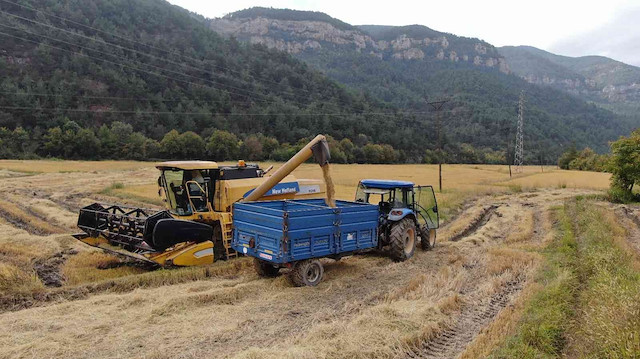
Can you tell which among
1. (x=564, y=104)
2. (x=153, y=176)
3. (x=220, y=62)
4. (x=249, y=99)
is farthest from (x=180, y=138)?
(x=564, y=104)

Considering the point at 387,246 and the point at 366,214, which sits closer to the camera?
the point at 366,214

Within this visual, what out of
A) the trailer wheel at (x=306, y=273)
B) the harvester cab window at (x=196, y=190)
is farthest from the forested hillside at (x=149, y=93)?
the trailer wheel at (x=306, y=273)

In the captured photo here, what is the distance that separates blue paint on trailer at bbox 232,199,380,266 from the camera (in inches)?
324

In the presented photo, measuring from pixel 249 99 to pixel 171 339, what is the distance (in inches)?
3513

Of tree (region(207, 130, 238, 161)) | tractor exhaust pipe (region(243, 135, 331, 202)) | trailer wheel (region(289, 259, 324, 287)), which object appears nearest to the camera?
trailer wheel (region(289, 259, 324, 287))

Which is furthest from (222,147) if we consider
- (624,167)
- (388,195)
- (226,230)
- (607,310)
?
(607,310)

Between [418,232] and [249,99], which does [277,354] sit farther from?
[249,99]

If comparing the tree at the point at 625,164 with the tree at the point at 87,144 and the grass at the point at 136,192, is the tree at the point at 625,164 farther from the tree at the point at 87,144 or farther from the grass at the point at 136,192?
the tree at the point at 87,144

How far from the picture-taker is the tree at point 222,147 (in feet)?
202

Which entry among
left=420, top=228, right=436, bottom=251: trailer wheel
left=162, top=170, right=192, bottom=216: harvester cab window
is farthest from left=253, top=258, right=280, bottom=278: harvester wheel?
left=420, top=228, right=436, bottom=251: trailer wheel

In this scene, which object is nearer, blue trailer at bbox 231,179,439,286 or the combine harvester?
blue trailer at bbox 231,179,439,286

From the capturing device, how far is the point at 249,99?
91.9 meters

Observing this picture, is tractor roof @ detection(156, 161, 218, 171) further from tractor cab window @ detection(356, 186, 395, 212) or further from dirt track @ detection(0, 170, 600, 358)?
tractor cab window @ detection(356, 186, 395, 212)

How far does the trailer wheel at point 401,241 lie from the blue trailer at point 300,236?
40.1 inches
